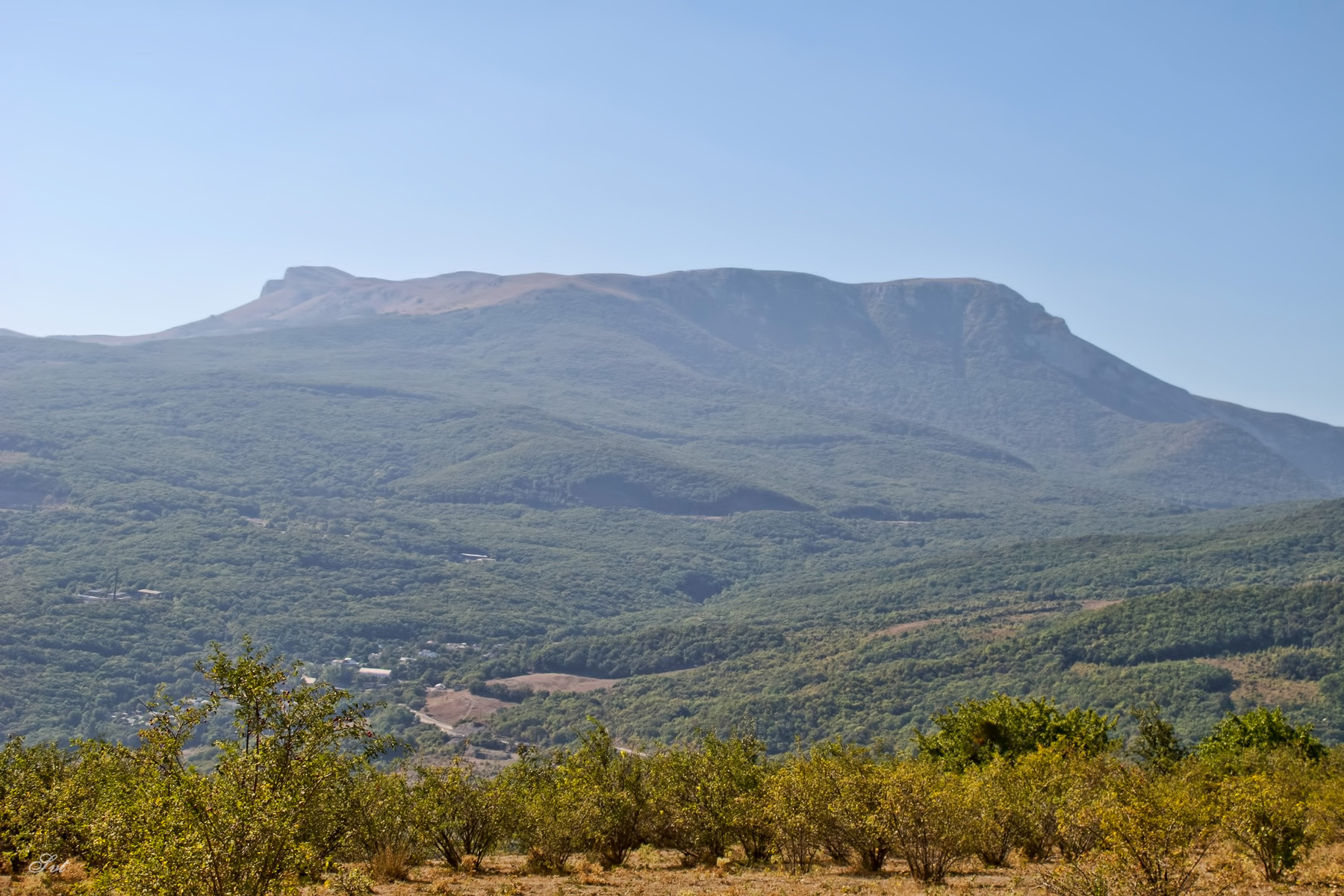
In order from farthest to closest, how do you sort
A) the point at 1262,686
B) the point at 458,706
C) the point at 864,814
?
the point at 458,706, the point at 1262,686, the point at 864,814

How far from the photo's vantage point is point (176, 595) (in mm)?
125125

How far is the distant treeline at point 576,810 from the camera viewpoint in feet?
43.1

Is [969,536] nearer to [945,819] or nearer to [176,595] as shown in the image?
[176,595]

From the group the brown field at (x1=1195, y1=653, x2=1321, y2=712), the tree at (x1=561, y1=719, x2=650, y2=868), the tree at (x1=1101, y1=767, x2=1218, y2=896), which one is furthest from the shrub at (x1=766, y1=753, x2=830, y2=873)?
the brown field at (x1=1195, y1=653, x2=1321, y2=712)

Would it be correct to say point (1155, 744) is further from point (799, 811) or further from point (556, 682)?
point (556, 682)

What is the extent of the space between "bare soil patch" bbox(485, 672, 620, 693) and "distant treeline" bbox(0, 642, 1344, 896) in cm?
6935

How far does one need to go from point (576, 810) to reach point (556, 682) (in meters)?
79.8

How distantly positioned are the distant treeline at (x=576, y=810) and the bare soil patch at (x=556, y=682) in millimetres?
69350

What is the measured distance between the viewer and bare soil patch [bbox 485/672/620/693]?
98.2 metres

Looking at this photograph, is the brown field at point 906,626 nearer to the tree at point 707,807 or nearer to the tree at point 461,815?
the tree at point 707,807

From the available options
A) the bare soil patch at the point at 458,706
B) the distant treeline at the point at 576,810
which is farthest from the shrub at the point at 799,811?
the bare soil patch at the point at 458,706

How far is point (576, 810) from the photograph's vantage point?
2317cm

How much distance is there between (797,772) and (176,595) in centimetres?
11902

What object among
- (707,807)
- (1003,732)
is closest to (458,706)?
(1003,732)
